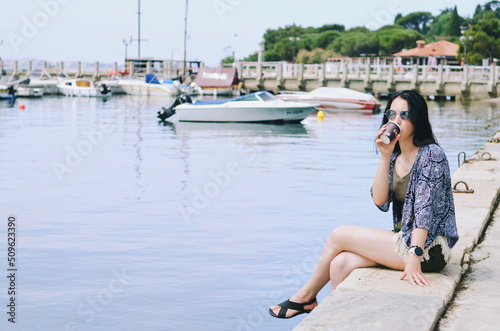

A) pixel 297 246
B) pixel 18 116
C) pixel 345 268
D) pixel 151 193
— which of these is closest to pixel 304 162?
pixel 151 193

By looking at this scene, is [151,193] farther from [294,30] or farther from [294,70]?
[294,30]

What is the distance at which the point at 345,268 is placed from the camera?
4.82 meters

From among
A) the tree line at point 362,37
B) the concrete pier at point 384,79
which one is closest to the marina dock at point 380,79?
the concrete pier at point 384,79

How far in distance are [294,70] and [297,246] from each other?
49.3 meters

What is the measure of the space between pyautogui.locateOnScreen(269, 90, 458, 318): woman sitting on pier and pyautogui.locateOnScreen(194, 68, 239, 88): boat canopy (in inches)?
2144

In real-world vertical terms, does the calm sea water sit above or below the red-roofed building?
below

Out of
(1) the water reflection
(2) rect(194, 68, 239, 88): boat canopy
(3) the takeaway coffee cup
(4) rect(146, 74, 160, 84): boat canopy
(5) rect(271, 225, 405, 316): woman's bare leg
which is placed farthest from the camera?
(4) rect(146, 74, 160, 84): boat canopy

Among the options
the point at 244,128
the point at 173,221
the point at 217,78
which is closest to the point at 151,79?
the point at 217,78

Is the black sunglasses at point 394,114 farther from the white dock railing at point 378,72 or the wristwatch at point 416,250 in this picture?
the white dock railing at point 378,72

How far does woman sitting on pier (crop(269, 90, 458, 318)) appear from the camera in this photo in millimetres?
4414

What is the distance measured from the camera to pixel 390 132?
4.38 meters

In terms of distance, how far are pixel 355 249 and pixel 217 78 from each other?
55.8 meters

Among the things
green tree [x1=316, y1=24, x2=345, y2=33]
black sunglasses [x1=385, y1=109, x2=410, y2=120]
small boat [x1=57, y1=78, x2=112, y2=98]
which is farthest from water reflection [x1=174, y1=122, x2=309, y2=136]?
green tree [x1=316, y1=24, x2=345, y2=33]

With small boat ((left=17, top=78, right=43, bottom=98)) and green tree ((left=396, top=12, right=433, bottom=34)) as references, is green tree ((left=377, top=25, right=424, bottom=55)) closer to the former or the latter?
green tree ((left=396, top=12, right=433, bottom=34))
